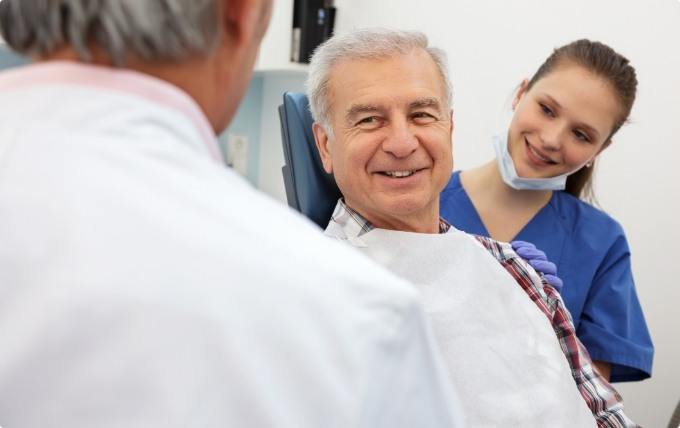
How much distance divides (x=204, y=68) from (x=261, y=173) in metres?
2.20

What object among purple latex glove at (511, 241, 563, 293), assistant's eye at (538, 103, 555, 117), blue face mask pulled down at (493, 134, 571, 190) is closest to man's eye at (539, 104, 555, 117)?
assistant's eye at (538, 103, 555, 117)

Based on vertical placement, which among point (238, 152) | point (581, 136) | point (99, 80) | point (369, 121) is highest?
point (99, 80)

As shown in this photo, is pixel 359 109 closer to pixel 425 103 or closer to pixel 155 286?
pixel 425 103

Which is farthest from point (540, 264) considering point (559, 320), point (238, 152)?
point (238, 152)

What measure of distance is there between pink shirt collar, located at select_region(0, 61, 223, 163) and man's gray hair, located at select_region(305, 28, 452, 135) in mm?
668

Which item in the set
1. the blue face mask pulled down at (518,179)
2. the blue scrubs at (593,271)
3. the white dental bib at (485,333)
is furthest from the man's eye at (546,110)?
the white dental bib at (485,333)

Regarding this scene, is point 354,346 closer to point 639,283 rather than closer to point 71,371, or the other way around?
point 71,371

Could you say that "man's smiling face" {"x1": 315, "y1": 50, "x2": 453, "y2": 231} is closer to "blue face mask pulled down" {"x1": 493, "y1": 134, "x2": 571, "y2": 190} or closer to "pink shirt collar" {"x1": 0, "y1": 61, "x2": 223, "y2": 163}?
"blue face mask pulled down" {"x1": 493, "y1": 134, "x2": 571, "y2": 190}

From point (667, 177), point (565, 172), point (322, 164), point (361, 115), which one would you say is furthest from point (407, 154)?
point (667, 177)

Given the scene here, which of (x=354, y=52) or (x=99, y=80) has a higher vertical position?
(x=99, y=80)

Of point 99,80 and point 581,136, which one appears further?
point 581,136

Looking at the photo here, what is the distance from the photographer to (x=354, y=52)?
1.08m

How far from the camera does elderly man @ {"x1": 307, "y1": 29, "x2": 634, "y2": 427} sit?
0.99 meters

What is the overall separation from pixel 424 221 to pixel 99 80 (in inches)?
30.6
